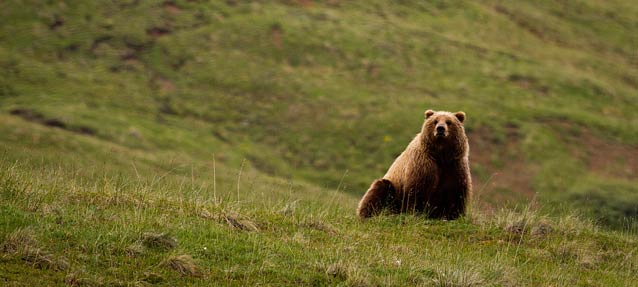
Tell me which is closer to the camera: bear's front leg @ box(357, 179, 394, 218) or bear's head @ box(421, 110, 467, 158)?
bear's head @ box(421, 110, 467, 158)

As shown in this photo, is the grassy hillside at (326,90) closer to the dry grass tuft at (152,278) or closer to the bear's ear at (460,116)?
the bear's ear at (460,116)

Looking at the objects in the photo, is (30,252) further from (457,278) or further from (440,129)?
(440,129)

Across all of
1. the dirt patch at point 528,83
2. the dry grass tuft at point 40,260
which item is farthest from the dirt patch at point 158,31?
the dry grass tuft at point 40,260

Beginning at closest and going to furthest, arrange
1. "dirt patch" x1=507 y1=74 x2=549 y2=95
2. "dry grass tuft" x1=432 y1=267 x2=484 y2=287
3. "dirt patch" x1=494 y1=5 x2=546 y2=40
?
1. "dry grass tuft" x1=432 y1=267 x2=484 y2=287
2. "dirt patch" x1=507 y1=74 x2=549 y2=95
3. "dirt patch" x1=494 y1=5 x2=546 y2=40

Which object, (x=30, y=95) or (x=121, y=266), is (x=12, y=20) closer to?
(x=30, y=95)

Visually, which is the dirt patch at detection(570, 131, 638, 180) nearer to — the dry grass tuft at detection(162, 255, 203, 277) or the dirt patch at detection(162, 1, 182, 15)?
the dirt patch at detection(162, 1, 182, 15)

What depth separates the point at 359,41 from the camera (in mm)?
53719

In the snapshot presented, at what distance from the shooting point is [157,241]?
8992 millimetres

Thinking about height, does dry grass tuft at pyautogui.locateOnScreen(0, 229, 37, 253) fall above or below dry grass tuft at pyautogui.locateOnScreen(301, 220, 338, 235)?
above

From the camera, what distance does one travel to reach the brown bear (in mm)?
12664

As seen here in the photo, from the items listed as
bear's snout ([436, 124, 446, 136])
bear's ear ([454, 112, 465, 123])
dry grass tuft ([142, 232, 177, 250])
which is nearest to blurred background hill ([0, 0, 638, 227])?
bear's ear ([454, 112, 465, 123])

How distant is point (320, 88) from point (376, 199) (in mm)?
35648

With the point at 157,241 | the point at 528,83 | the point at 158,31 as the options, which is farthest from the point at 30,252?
the point at 158,31

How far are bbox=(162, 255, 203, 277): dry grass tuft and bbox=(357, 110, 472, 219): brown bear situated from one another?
4850 mm
